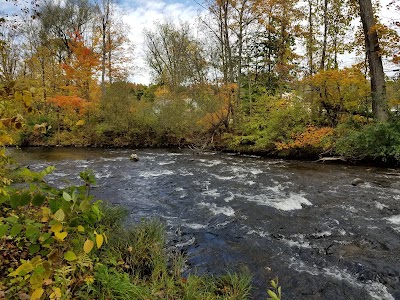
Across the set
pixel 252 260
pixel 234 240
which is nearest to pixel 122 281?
pixel 252 260

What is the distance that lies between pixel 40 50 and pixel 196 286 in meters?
24.2

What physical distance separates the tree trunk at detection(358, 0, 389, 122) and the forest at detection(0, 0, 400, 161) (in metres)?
0.04

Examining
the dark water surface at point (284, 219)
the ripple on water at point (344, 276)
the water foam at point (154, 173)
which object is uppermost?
the water foam at point (154, 173)

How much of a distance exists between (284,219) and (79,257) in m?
4.49

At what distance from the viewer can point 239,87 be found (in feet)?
59.7

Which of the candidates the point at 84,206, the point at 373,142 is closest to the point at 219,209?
the point at 84,206

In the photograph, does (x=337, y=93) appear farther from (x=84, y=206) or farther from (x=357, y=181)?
(x=84, y=206)

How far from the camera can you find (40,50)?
21812mm

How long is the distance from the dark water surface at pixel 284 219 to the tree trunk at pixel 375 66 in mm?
2934

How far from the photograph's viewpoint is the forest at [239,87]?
12.3 metres

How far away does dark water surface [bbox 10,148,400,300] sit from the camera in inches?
158

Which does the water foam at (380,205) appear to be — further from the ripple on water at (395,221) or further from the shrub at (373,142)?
the shrub at (373,142)

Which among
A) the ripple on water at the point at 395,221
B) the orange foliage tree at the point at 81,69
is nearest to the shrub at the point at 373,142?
the ripple on water at the point at 395,221

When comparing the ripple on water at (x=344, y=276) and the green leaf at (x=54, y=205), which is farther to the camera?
the ripple on water at (x=344, y=276)
